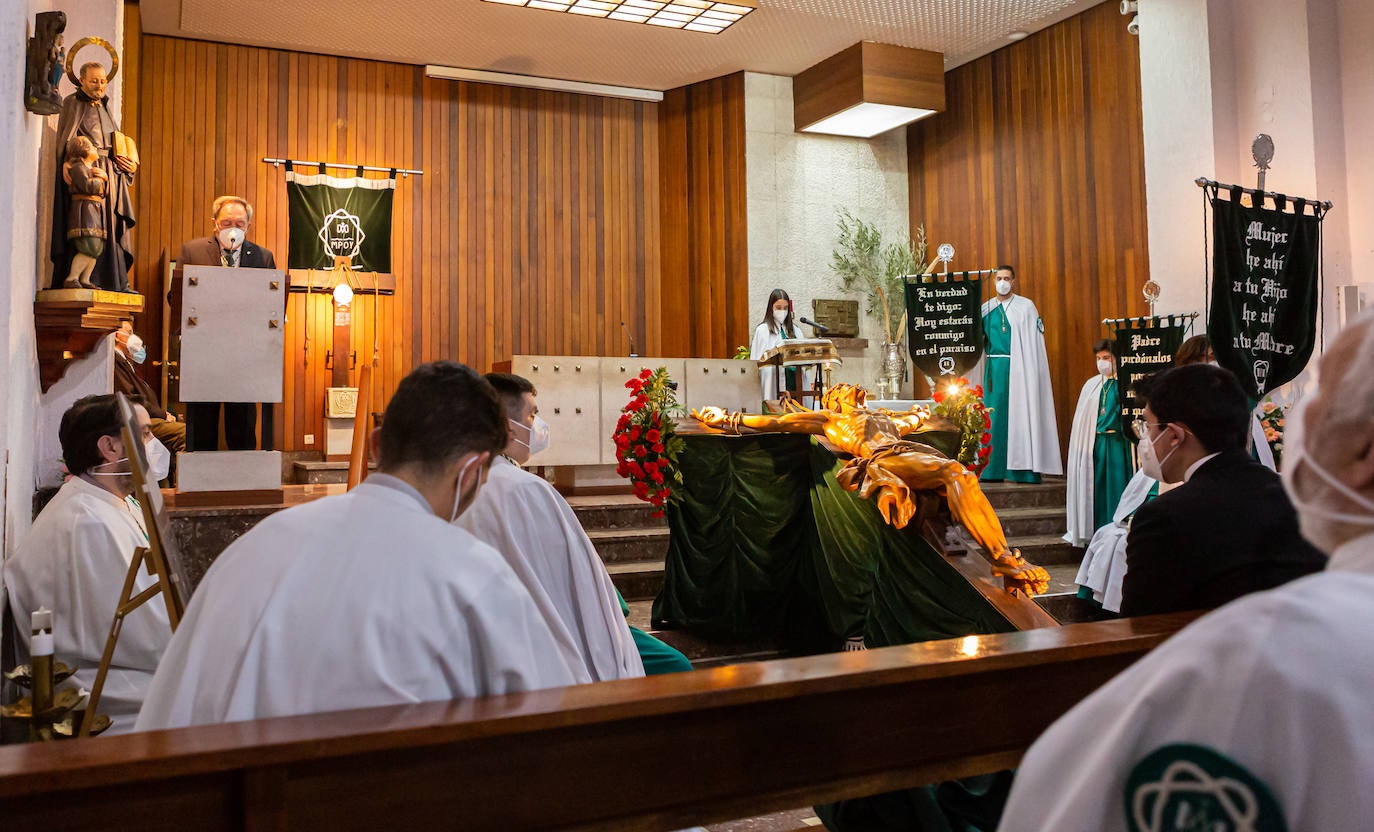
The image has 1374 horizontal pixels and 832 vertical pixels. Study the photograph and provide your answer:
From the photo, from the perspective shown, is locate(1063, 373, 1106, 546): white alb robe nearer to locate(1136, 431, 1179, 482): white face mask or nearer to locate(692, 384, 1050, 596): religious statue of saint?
locate(692, 384, 1050, 596): religious statue of saint

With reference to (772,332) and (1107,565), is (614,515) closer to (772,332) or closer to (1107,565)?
(772,332)

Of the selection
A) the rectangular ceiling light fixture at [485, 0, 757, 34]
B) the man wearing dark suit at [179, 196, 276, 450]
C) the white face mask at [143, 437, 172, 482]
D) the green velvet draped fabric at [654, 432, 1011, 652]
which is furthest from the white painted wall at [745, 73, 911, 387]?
the white face mask at [143, 437, 172, 482]

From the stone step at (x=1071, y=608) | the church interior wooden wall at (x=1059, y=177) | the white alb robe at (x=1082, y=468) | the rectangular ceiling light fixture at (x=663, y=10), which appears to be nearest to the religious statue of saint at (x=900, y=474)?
the stone step at (x=1071, y=608)

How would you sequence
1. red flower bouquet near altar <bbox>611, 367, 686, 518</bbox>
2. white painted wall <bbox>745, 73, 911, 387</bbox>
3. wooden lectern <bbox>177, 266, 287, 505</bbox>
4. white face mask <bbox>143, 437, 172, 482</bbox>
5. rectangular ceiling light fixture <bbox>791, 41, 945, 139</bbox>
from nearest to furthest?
wooden lectern <bbox>177, 266, 287, 505</bbox>
white face mask <bbox>143, 437, 172, 482</bbox>
red flower bouquet near altar <bbox>611, 367, 686, 518</bbox>
rectangular ceiling light fixture <bbox>791, 41, 945, 139</bbox>
white painted wall <bbox>745, 73, 911, 387</bbox>

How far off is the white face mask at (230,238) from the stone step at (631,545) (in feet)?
9.08

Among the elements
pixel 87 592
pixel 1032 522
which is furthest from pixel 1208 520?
pixel 1032 522

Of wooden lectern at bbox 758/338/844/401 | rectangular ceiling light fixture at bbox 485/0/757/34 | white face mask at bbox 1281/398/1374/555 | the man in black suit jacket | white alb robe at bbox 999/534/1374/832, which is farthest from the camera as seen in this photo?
rectangular ceiling light fixture at bbox 485/0/757/34

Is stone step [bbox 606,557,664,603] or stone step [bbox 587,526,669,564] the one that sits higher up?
stone step [bbox 587,526,669,564]

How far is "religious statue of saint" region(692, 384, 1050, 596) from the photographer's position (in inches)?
171

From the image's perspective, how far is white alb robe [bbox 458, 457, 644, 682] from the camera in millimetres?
2893

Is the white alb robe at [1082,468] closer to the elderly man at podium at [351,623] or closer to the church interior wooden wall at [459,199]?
the church interior wooden wall at [459,199]

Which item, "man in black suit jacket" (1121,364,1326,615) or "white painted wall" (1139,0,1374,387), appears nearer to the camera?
"man in black suit jacket" (1121,364,1326,615)

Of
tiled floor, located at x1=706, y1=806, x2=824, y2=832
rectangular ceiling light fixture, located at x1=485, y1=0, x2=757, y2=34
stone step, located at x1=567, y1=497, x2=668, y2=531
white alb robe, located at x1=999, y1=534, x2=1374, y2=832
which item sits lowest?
tiled floor, located at x1=706, y1=806, x2=824, y2=832

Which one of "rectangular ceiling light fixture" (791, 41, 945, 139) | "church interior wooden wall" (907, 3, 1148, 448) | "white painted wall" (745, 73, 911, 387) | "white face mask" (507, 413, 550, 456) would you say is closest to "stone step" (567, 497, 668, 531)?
"white face mask" (507, 413, 550, 456)
